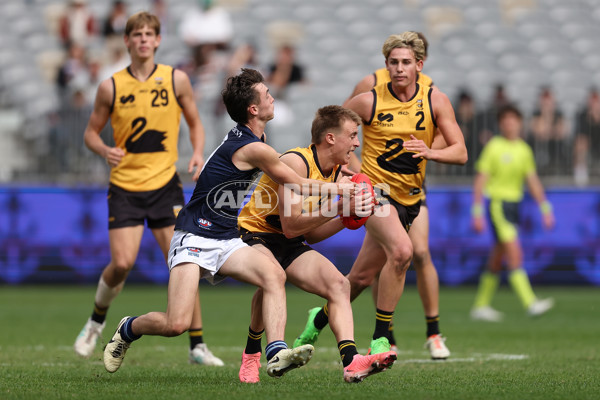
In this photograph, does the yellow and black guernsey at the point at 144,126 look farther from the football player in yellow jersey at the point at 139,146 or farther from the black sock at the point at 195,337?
the black sock at the point at 195,337

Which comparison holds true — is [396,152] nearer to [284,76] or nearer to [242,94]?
[242,94]

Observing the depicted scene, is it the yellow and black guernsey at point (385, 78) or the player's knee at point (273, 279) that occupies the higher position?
the yellow and black guernsey at point (385, 78)

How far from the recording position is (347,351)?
6395 millimetres

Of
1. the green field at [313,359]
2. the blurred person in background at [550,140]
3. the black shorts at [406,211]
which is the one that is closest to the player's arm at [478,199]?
the green field at [313,359]

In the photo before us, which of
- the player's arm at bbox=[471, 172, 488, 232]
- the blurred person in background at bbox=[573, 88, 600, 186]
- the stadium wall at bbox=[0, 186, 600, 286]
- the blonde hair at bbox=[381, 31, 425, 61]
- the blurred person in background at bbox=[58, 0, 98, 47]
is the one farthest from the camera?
the blurred person in background at bbox=[58, 0, 98, 47]

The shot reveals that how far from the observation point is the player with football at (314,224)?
21.1ft

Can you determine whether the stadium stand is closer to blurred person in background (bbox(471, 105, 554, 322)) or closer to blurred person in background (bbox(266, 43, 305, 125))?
blurred person in background (bbox(266, 43, 305, 125))

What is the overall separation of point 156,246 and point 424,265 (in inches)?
327


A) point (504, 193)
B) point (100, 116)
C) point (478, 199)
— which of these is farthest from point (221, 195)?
point (504, 193)

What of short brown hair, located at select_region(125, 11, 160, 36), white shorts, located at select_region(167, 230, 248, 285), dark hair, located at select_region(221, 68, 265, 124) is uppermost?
short brown hair, located at select_region(125, 11, 160, 36)

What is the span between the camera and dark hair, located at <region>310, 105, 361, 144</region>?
6715 millimetres

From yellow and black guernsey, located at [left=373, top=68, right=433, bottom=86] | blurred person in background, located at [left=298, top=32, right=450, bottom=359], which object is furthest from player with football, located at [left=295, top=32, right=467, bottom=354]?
yellow and black guernsey, located at [left=373, top=68, right=433, bottom=86]

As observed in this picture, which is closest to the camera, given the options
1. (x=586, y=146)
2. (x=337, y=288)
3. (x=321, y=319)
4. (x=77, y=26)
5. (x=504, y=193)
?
(x=337, y=288)

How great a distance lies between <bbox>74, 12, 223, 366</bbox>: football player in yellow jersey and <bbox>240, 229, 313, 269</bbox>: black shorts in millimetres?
1653
